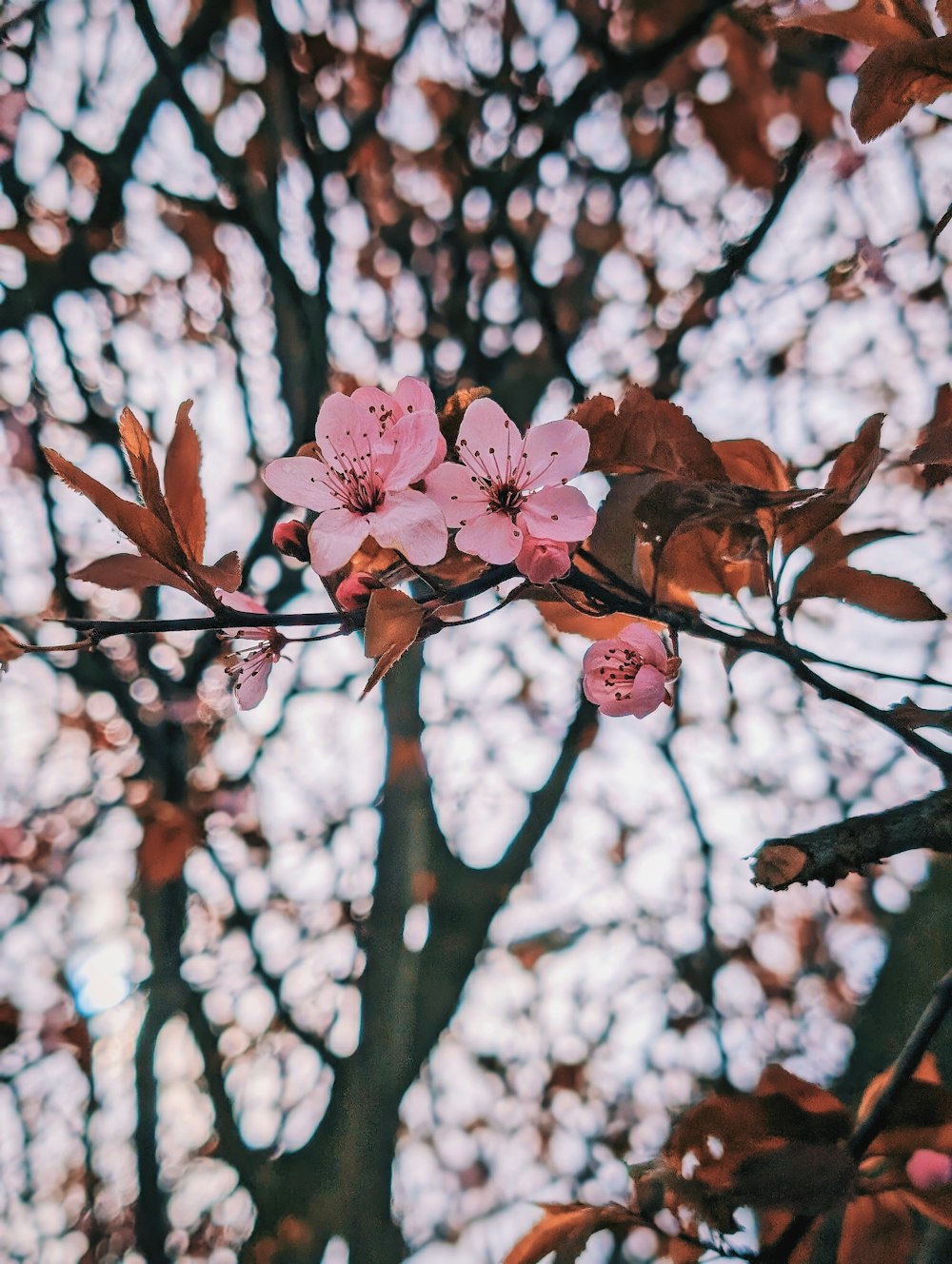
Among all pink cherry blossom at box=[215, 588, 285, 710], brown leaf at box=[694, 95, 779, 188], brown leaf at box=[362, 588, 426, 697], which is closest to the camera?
brown leaf at box=[362, 588, 426, 697]

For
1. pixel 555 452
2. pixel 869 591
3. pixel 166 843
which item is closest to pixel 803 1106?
pixel 869 591

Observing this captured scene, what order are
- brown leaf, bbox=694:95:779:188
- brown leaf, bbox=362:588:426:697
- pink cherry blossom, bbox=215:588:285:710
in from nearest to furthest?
brown leaf, bbox=362:588:426:697 < pink cherry blossom, bbox=215:588:285:710 < brown leaf, bbox=694:95:779:188

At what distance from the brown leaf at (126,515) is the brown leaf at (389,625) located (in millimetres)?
113

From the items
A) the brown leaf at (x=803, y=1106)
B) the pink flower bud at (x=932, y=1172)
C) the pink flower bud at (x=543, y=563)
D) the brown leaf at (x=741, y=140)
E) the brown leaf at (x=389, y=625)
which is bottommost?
the pink flower bud at (x=932, y=1172)

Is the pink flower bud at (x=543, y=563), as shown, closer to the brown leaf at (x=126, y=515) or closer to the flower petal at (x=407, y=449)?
the flower petal at (x=407, y=449)

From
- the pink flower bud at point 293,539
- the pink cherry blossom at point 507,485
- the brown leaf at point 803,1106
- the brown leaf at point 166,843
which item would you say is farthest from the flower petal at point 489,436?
the brown leaf at point 166,843

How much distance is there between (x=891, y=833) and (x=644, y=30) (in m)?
1.72

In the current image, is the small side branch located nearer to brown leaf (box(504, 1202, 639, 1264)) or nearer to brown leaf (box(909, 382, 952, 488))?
brown leaf (box(909, 382, 952, 488))

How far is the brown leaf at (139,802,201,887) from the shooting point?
1506 mm

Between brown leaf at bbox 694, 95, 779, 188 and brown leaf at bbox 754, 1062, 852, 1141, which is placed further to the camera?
brown leaf at bbox 694, 95, 779, 188

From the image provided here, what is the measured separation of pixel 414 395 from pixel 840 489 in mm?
234

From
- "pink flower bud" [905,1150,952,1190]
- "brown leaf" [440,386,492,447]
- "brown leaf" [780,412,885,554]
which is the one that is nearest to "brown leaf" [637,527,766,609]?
"brown leaf" [780,412,885,554]

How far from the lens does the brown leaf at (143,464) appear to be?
0.39 metres

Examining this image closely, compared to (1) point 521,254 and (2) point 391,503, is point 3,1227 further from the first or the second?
(1) point 521,254
